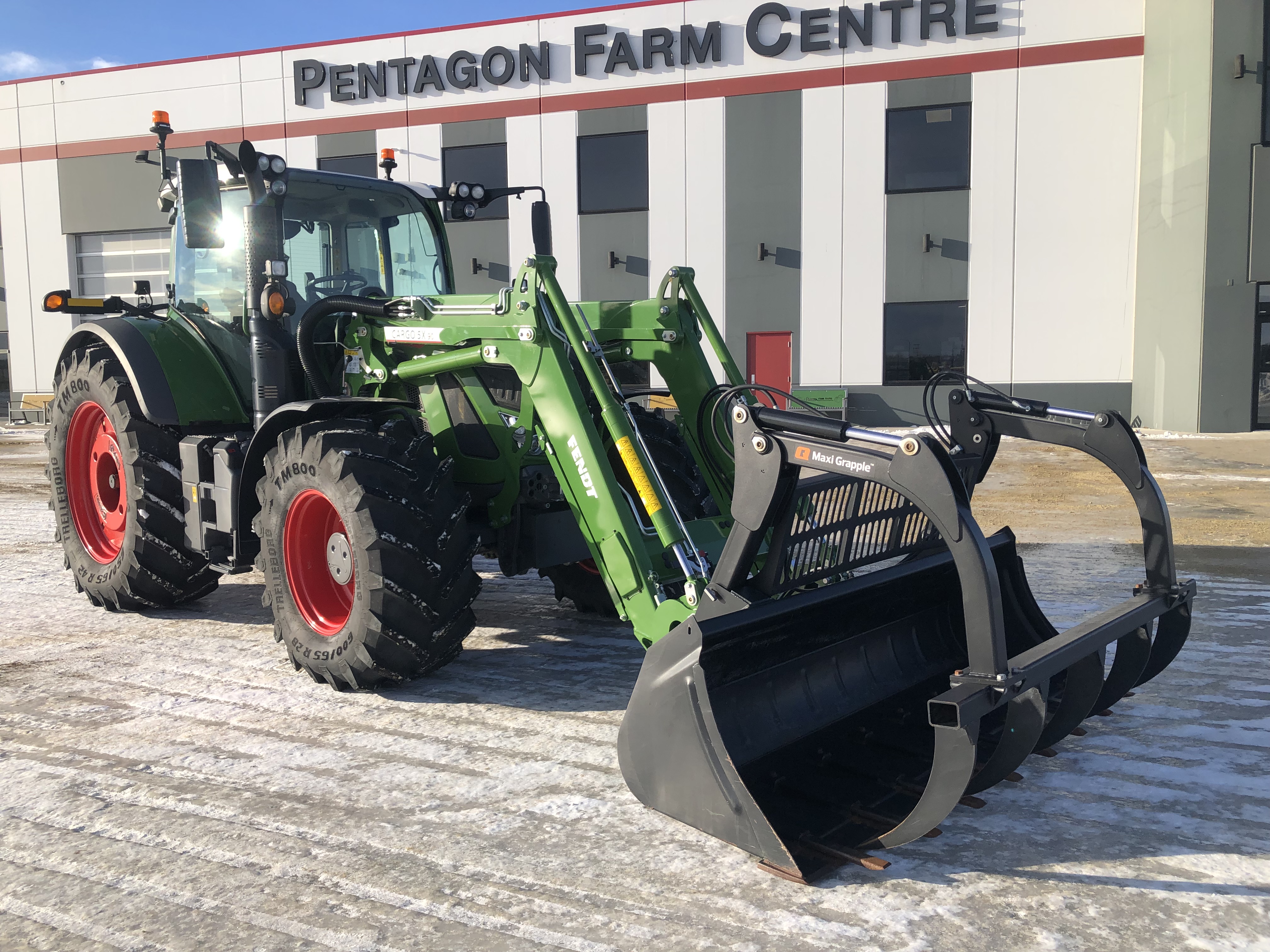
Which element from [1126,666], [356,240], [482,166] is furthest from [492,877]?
[482,166]

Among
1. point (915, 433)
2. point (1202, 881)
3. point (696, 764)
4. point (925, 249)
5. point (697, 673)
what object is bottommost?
point (1202, 881)

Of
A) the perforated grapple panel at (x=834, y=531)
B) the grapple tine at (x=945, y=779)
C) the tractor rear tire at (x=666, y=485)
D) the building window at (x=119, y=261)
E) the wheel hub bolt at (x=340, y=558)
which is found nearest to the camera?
the grapple tine at (x=945, y=779)

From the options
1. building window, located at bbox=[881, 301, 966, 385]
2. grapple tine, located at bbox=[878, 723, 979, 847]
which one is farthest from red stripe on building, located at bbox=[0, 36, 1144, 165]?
grapple tine, located at bbox=[878, 723, 979, 847]

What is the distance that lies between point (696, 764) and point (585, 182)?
1737 cm

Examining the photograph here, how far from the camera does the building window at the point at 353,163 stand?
2008 cm

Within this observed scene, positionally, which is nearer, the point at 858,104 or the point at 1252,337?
the point at 1252,337

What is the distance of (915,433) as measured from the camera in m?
2.94

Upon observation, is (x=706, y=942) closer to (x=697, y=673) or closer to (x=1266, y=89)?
(x=697, y=673)

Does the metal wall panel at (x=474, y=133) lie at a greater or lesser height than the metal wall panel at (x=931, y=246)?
greater

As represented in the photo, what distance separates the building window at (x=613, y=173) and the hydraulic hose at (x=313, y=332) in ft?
46.6

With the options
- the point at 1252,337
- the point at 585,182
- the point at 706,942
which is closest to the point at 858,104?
the point at 585,182

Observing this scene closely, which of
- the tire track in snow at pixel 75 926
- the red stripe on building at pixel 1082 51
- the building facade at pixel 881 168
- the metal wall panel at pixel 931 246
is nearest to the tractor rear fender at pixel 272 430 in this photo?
the tire track in snow at pixel 75 926

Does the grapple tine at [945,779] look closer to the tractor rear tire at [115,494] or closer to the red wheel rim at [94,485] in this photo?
the tractor rear tire at [115,494]

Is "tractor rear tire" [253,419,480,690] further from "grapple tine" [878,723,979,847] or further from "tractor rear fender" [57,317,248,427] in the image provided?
"grapple tine" [878,723,979,847]
